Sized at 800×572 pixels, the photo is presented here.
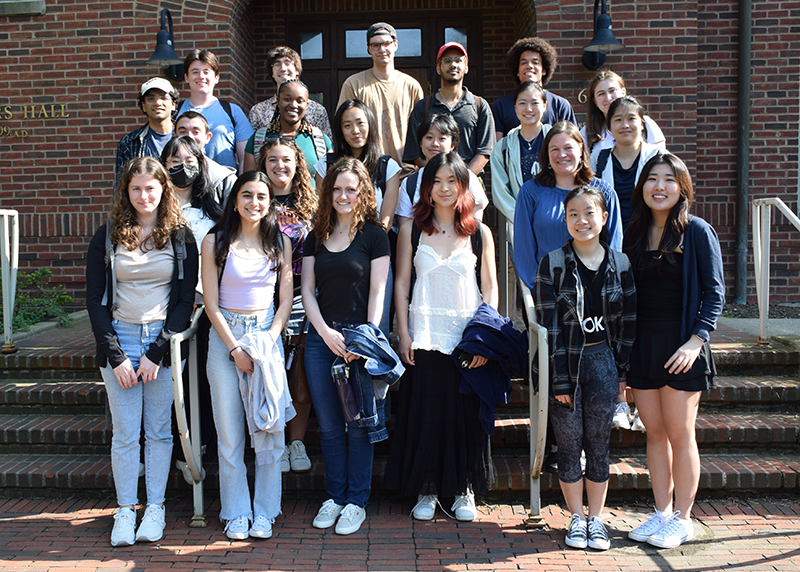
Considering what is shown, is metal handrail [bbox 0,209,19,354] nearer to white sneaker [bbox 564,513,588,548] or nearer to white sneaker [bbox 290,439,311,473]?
white sneaker [bbox 290,439,311,473]

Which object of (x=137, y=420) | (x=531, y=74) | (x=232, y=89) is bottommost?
(x=137, y=420)

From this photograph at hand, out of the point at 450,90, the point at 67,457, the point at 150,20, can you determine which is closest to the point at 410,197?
the point at 450,90

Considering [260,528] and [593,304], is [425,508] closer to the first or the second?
[260,528]

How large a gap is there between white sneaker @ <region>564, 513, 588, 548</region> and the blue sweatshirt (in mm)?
1277

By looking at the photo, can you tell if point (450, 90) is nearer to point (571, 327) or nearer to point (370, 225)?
point (370, 225)

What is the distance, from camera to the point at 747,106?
6688 millimetres

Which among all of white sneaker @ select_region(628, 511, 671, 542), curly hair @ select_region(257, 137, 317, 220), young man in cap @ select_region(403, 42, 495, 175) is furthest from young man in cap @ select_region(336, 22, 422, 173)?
white sneaker @ select_region(628, 511, 671, 542)

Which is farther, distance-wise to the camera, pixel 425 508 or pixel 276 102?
pixel 276 102

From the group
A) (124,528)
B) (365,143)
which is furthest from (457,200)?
(124,528)

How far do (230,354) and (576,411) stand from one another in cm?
182

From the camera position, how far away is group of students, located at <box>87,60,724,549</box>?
3.29 meters

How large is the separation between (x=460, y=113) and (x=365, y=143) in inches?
34.5

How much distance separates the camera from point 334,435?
3.57 m

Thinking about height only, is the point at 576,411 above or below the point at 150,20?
below
